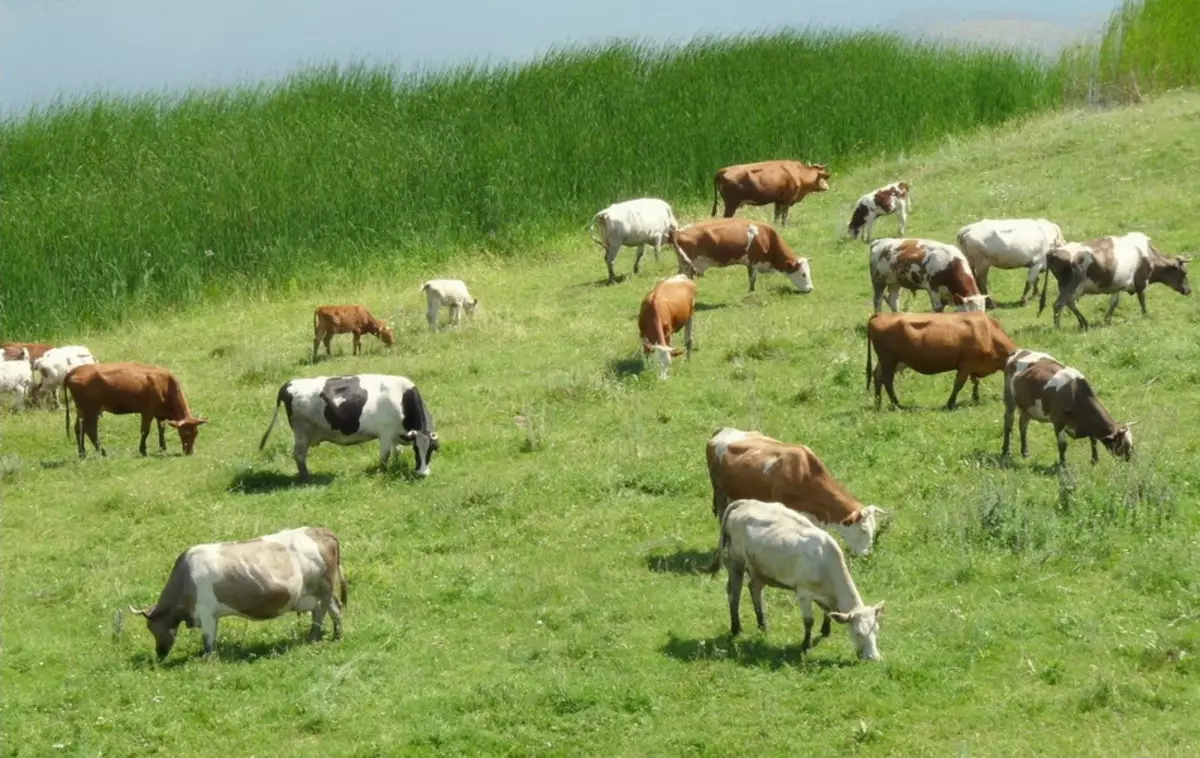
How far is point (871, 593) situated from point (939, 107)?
2683cm

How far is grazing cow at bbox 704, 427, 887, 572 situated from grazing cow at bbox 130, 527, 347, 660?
3318mm

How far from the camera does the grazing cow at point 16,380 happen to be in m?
23.0

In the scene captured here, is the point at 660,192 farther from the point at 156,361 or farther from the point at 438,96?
the point at 156,361

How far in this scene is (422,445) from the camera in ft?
59.8

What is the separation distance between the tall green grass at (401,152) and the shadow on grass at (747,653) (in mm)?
18694

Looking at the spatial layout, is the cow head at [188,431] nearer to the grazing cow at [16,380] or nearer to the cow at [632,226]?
the grazing cow at [16,380]

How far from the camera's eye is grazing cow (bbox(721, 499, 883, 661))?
12.6 metres

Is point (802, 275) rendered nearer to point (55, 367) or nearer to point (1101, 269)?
point (1101, 269)

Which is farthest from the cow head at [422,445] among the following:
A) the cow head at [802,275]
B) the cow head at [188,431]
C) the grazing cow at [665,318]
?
the cow head at [802,275]

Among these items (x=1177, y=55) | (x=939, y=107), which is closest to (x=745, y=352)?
(x=939, y=107)

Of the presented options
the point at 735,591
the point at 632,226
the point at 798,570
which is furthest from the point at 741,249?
the point at 798,570

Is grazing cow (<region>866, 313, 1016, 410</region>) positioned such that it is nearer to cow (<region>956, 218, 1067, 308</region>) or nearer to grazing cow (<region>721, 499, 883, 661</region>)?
cow (<region>956, 218, 1067, 308</region>)

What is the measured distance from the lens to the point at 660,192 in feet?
113

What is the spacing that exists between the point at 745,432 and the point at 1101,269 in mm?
7168
